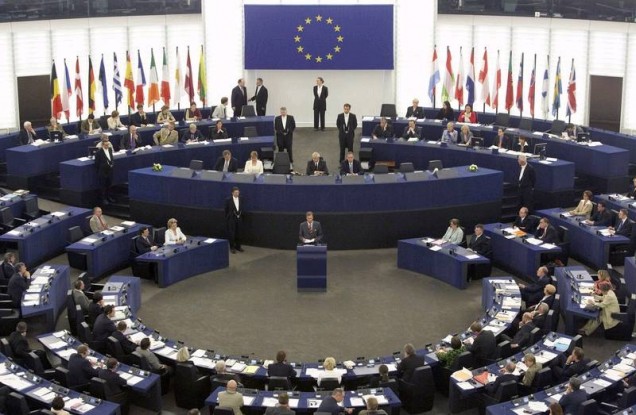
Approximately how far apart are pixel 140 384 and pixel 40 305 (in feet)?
14.2

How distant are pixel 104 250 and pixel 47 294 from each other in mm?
3048

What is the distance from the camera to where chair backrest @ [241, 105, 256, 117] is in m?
32.5

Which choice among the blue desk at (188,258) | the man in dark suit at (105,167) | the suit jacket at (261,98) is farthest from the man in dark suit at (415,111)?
the blue desk at (188,258)

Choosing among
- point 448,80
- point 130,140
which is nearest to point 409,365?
point 130,140

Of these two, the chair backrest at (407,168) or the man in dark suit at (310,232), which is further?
the chair backrest at (407,168)

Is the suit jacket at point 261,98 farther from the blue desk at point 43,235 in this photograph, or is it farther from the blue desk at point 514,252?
the blue desk at point 514,252

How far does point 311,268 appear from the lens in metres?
23.0

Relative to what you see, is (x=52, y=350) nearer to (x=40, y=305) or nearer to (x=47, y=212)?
(x=40, y=305)

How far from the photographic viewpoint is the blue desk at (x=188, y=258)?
23062 millimetres

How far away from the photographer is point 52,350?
1788 centimetres

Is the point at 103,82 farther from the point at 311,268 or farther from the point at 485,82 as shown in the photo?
the point at 311,268

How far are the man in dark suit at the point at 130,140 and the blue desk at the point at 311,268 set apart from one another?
829 cm

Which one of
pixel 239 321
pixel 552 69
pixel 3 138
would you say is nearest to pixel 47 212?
pixel 3 138

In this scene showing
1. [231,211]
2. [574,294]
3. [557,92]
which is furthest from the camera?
[557,92]
